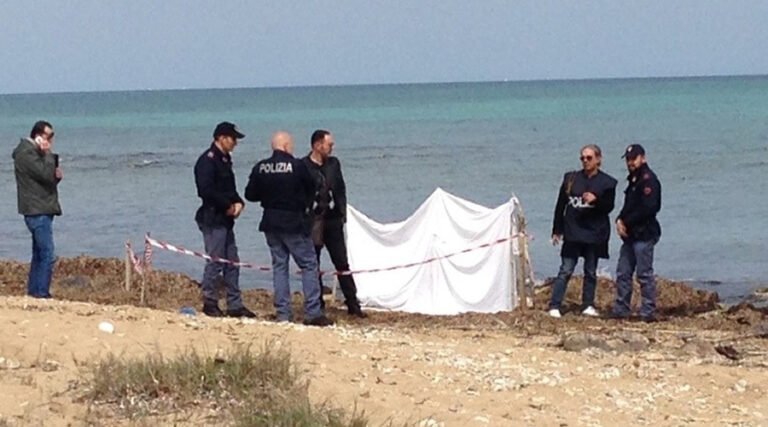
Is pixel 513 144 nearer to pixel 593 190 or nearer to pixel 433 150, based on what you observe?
→ pixel 433 150

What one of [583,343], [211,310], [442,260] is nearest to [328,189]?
[211,310]

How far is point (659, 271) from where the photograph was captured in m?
19.7

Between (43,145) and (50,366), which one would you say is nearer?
(50,366)

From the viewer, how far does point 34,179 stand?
11594 millimetres

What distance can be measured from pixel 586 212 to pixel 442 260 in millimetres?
2195

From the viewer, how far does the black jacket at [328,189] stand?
39.7 feet

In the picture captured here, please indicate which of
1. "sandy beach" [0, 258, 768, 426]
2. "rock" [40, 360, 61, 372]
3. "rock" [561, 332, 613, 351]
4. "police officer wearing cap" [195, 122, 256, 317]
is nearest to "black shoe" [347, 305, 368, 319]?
"police officer wearing cap" [195, 122, 256, 317]

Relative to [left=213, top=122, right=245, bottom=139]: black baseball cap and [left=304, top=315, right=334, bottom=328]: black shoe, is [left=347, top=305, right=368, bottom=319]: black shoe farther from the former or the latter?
[left=213, top=122, right=245, bottom=139]: black baseball cap

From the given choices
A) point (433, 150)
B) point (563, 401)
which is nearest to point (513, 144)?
point (433, 150)

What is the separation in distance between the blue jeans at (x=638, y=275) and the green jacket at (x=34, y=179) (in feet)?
17.4

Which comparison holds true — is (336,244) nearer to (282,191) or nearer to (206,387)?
(282,191)

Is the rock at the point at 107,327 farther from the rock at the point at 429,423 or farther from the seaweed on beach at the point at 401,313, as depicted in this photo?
the seaweed on beach at the point at 401,313

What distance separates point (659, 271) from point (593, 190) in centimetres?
753

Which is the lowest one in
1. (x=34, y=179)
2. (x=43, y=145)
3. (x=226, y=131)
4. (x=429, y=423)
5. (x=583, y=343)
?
(x=429, y=423)
